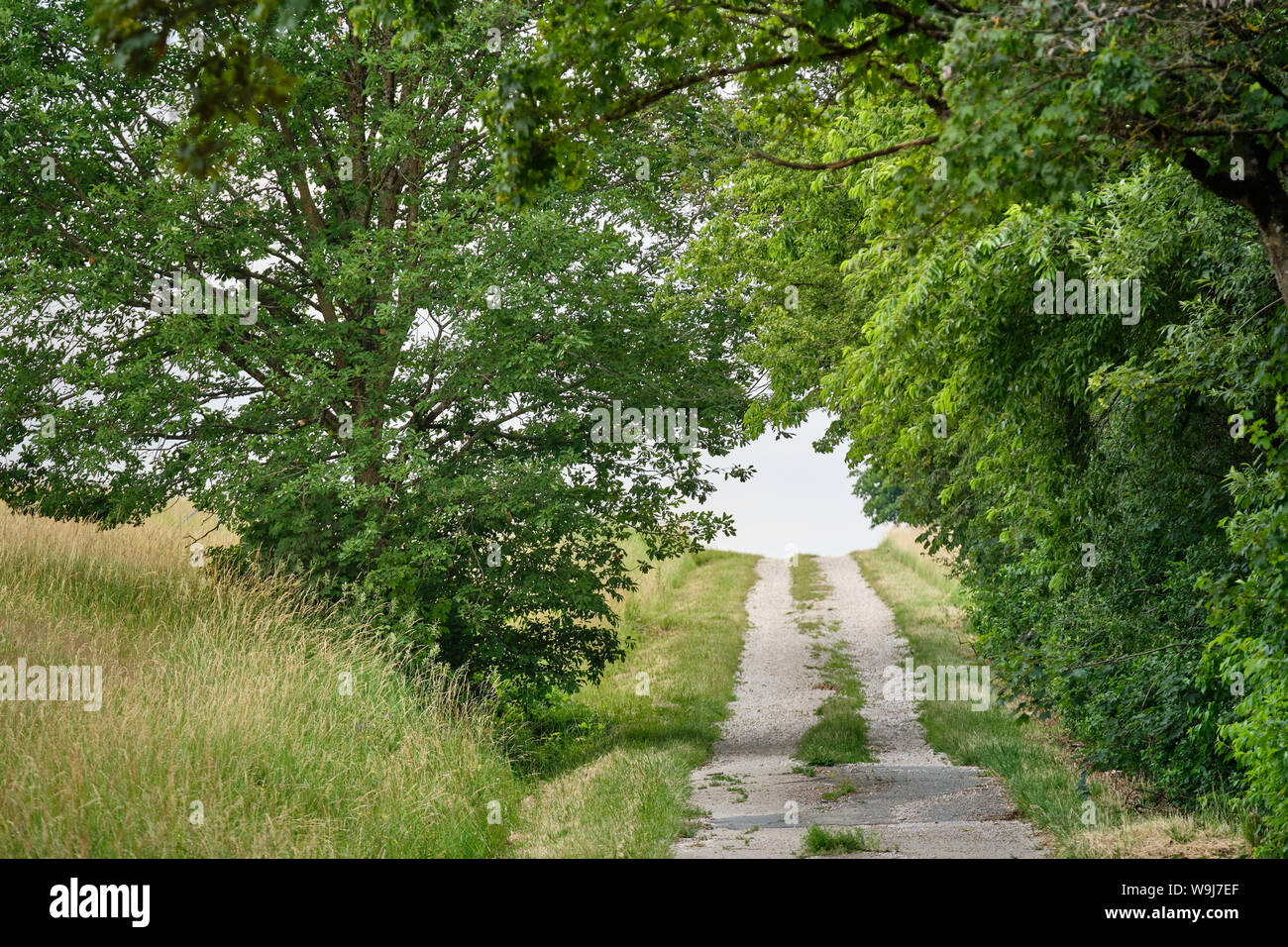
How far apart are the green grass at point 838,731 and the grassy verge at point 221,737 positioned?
428 cm

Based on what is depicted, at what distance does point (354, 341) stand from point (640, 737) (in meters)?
6.72

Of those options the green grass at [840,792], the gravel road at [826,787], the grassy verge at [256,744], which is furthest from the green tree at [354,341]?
the green grass at [840,792]

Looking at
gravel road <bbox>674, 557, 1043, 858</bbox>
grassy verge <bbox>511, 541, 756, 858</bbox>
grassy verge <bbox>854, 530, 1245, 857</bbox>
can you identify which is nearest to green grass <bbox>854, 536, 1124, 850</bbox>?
grassy verge <bbox>854, 530, 1245, 857</bbox>

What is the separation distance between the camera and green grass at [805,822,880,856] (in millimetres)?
8953

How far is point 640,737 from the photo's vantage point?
1579cm

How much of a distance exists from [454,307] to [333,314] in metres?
2.67

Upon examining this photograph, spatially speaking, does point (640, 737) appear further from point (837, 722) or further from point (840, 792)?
point (840, 792)

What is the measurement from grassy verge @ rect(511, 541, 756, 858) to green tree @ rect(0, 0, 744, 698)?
1216mm

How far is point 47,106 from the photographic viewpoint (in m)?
14.2

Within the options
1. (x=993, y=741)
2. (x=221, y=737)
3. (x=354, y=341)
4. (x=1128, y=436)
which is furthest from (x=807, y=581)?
(x=221, y=737)

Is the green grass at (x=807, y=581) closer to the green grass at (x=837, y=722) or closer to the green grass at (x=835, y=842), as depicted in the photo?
the green grass at (x=837, y=722)
